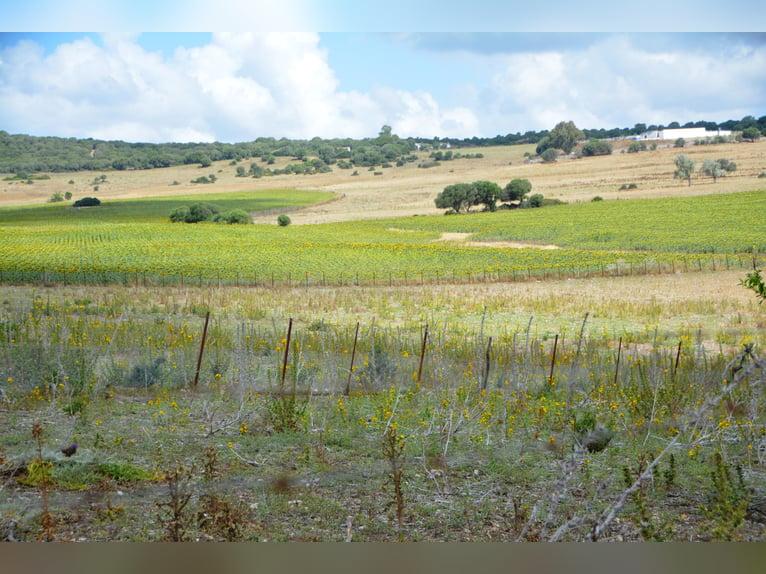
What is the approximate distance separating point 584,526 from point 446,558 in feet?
2.65

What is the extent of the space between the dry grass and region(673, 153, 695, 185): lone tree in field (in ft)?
0.14

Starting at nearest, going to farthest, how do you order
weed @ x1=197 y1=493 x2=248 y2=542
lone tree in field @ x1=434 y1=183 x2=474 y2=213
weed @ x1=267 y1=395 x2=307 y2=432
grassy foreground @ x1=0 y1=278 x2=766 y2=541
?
1. weed @ x1=197 y1=493 x2=248 y2=542
2. grassy foreground @ x1=0 y1=278 x2=766 y2=541
3. weed @ x1=267 y1=395 x2=307 y2=432
4. lone tree in field @ x1=434 y1=183 x2=474 y2=213

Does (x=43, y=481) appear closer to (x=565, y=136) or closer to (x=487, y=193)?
(x=487, y=193)

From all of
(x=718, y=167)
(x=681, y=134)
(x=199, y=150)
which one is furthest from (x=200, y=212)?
(x=718, y=167)

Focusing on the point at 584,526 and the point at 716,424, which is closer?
the point at 584,526

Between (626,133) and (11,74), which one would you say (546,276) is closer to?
(626,133)

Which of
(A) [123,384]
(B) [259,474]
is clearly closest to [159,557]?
(B) [259,474]

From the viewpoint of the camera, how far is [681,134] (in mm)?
4949

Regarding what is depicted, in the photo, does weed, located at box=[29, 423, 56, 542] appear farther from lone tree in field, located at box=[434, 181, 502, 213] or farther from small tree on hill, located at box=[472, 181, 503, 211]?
small tree on hill, located at box=[472, 181, 503, 211]

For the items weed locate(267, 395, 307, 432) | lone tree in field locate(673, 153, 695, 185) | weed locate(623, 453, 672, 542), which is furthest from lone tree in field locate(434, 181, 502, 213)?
weed locate(623, 453, 672, 542)

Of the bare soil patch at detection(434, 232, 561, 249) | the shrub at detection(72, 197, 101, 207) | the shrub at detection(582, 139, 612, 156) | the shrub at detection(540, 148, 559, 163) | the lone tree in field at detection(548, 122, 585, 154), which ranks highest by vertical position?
the lone tree in field at detection(548, 122, 585, 154)

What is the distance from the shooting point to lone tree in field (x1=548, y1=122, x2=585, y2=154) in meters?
5.12

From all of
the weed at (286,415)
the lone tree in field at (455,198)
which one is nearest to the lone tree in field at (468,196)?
the lone tree in field at (455,198)

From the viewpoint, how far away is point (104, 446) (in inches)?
174
